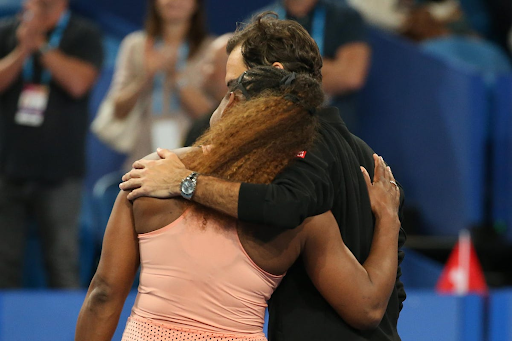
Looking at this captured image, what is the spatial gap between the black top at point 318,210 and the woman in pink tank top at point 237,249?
0.13ft

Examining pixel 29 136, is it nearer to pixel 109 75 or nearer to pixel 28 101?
pixel 28 101

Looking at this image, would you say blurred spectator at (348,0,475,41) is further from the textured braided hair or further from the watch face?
the watch face

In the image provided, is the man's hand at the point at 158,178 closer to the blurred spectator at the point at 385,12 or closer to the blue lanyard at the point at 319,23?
the blue lanyard at the point at 319,23

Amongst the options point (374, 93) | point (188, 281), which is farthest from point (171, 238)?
point (374, 93)

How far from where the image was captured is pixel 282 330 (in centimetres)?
182

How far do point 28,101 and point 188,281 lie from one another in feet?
9.37

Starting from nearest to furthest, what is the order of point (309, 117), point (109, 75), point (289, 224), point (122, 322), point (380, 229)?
point (289, 224), point (309, 117), point (380, 229), point (122, 322), point (109, 75)

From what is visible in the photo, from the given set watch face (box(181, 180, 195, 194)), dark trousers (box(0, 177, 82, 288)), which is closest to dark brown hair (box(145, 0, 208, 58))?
dark trousers (box(0, 177, 82, 288))

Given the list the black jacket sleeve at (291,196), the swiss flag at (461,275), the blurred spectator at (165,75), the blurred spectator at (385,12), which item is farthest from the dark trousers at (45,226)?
the blurred spectator at (385,12)

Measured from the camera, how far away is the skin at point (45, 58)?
13.6 feet

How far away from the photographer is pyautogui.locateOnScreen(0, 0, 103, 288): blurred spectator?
4152mm

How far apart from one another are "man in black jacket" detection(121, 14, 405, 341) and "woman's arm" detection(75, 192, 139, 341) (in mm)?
80

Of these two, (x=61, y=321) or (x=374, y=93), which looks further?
(x=374, y=93)

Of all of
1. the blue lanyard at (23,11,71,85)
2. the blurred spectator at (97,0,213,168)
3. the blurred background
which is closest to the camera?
the blurred spectator at (97,0,213,168)
